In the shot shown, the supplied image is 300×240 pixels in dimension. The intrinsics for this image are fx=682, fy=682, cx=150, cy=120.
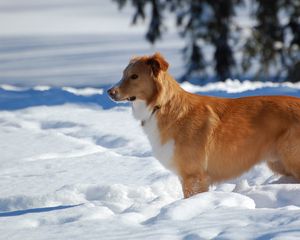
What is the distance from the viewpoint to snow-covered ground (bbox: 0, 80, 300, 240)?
12.7 feet

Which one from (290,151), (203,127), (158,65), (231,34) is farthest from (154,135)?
(231,34)

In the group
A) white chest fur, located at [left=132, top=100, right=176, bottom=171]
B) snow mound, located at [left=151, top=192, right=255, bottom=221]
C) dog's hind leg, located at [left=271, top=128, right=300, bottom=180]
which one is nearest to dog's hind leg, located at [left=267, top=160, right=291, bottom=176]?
dog's hind leg, located at [left=271, top=128, right=300, bottom=180]

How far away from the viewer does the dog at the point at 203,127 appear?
5.34 m

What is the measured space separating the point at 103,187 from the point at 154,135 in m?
0.61

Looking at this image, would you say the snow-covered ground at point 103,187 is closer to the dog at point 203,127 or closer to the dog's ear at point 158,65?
the dog at point 203,127

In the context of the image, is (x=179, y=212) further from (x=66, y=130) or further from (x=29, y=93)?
(x=29, y=93)

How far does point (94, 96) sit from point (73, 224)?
6926 mm

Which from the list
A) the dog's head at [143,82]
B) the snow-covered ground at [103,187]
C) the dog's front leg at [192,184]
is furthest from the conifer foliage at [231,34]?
the dog's front leg at [192,184]

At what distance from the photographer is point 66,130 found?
862cm

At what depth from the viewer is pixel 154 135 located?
214 inches

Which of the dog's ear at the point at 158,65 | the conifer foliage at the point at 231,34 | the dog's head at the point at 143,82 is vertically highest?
the dog's ear at the point at 158,65

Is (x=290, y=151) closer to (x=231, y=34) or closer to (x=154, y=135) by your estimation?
(x=154, y=135)

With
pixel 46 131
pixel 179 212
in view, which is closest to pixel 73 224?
pixel 179 212

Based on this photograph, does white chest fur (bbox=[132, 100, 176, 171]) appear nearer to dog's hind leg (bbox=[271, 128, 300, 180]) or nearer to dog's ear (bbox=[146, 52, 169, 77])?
dog's ear (bbox=[146, 52, 169, 77])
